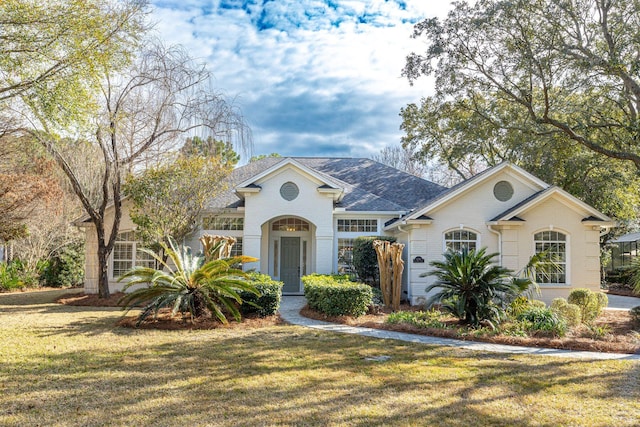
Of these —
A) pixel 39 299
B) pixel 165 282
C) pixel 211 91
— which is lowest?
pixel 39 299

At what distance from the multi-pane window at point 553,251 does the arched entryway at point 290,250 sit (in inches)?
343

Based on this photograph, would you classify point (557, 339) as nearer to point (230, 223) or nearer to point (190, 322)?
point (190, 322)

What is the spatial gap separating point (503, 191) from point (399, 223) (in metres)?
3.77

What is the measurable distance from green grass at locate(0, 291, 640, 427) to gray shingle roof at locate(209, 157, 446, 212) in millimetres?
9678

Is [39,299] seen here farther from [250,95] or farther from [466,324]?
[466,324]

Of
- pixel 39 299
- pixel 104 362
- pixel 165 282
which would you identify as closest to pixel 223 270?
pixel 165 282

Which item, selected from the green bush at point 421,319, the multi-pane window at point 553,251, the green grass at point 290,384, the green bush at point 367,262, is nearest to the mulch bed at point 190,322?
the green grass at point 290,384

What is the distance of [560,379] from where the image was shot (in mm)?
6676

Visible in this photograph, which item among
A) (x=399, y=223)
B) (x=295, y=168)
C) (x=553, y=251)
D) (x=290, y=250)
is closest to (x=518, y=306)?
(x=553, y=251)

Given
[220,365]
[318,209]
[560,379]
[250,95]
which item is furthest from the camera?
[318,209]

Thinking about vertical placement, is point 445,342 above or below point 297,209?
below

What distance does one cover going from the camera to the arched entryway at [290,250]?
18859mm

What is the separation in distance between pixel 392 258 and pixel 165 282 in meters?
6.57

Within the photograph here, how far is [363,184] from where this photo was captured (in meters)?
22.9
